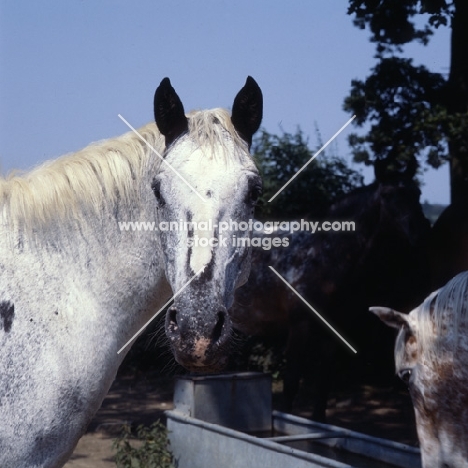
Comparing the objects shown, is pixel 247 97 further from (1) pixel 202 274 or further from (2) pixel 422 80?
(2) pixel 422 80

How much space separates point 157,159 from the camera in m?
2.72

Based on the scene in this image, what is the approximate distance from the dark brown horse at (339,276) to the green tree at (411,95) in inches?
16.3

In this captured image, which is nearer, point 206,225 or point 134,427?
point 206,225

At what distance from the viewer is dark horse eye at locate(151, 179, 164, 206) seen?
8.47 feet

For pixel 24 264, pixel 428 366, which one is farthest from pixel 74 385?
pixel 428 366

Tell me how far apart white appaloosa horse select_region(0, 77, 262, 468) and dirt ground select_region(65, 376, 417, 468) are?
4079mm

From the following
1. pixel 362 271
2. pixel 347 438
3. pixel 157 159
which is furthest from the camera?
pixel 362 271

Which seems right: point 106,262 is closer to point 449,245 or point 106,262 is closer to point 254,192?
point 254,192

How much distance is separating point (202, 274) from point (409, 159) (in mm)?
5858

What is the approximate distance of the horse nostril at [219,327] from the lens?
7.82ft

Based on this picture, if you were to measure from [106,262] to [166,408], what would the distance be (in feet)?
20.8

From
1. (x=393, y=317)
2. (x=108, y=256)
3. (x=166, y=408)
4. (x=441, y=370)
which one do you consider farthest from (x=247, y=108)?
(x=166, y=408)

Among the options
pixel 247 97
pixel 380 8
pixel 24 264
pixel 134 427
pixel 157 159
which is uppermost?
pixel 380 8

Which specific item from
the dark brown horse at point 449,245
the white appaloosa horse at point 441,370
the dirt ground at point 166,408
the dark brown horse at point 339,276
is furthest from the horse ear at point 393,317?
the dark brown horse at point 449,245
